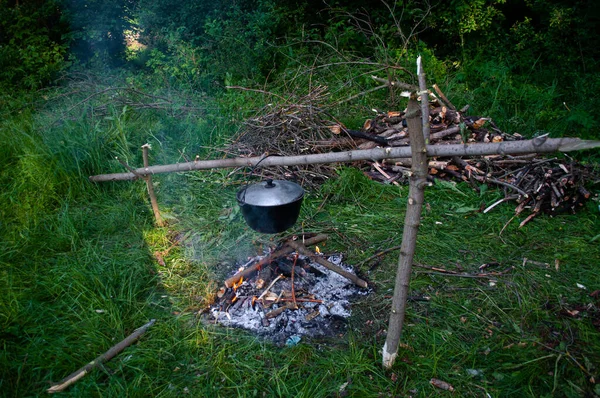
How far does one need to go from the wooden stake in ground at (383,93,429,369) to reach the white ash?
562 millimetres

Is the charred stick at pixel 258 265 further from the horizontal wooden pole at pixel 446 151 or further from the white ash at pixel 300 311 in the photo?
the horizontal wooden pole at pixel 446 151

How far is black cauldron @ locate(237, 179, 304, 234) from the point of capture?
2945 millimetres

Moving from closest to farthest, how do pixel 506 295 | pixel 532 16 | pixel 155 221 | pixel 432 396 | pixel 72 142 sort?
pixel 432 396 < pixel 506 295 < pixel 155 221 < pixel 72 142 < pixel 532 16

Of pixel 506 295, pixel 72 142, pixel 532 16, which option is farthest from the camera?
pixel 532 16

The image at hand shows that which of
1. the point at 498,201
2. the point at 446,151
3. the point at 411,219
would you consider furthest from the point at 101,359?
the point at 498,201

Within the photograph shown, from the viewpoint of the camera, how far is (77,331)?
308 cm

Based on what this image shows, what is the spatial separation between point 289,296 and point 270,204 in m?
0.98

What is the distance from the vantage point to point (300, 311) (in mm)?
3316

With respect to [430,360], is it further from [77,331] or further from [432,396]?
[77,331]

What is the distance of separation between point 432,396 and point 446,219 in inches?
103

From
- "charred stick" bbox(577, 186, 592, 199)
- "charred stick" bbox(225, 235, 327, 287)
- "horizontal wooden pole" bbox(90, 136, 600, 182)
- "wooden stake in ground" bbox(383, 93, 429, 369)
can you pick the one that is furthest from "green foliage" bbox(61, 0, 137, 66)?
"charred stick" bbox(577, 186, 592, 199)

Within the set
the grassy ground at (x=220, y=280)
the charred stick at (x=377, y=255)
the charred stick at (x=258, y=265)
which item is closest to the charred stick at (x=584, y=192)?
the grassy ground at (x=220, y=280)

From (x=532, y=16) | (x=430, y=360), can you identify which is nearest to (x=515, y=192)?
(x=430, y=360)

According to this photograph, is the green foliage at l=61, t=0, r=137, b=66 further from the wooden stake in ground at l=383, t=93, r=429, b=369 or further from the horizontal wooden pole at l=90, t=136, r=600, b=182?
the wooden stake in ground at l=383, t=93, r=429, b=369
